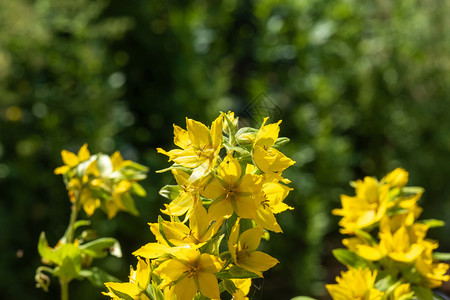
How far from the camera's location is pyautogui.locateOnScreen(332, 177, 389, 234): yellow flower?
0.96 meters

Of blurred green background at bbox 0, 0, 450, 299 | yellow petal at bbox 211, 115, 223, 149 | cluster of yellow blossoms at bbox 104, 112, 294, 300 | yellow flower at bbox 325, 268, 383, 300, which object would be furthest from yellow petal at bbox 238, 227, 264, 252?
blurred green background at bbox 0, 0, 450, 299

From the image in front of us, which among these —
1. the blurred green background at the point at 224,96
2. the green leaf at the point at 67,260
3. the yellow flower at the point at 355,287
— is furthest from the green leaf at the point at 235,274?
the blurred green background at the point at 224,96

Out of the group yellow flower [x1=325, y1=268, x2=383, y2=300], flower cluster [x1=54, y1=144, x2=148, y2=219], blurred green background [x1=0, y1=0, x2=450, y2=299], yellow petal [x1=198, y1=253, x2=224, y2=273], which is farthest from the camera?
blurred green background [x1=0, y1=0, x2=450, y2=299]

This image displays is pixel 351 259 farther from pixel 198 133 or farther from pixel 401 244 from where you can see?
pixel 198 133

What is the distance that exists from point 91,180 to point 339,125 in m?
2.22

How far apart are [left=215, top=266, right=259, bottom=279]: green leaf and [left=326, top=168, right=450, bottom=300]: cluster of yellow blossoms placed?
273 mm

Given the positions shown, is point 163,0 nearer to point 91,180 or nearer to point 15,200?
point 15,200

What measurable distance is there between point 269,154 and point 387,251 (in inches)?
15.2

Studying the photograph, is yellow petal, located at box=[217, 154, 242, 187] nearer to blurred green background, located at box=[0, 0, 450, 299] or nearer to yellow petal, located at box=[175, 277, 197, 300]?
yellow petal, located at box=[175, 277, 197, 300]

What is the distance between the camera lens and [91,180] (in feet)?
3.10

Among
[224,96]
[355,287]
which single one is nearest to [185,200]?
[355,287]

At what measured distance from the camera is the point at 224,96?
2539 mm

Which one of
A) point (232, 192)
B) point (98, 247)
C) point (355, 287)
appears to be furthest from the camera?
point (98, 247)

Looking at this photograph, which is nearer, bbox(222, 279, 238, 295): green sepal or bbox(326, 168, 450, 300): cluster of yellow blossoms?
→ bbox(222, 279, 238, 295): green sepal
